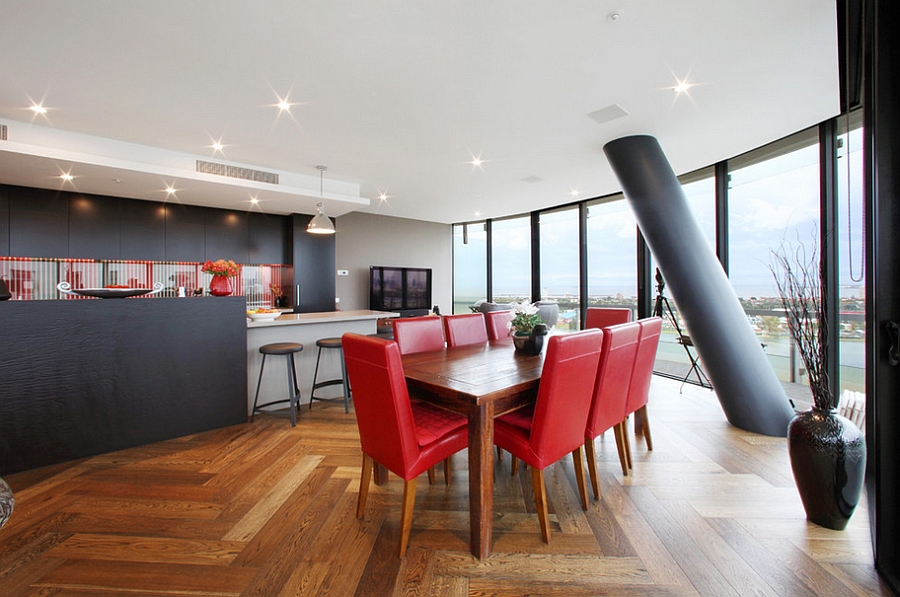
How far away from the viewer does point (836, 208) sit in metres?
3.00

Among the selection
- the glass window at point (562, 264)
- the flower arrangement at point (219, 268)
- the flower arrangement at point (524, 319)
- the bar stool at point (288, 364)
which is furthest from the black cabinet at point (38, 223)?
the glass window at point (562, 264)

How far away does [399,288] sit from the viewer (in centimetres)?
745

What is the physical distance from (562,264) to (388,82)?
15.2 feet

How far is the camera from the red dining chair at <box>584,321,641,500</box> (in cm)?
200

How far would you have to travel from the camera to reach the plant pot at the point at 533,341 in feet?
8.27

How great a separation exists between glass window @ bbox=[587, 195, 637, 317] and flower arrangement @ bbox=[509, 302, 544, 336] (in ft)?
10.9

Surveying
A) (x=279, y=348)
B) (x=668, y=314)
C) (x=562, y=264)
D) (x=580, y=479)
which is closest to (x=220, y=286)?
(x=279, y=348)

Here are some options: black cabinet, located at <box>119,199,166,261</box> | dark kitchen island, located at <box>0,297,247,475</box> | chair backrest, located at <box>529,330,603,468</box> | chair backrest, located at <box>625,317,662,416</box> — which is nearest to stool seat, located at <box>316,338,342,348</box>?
dark kitchen island, located at <box>0,297,247,475</box>

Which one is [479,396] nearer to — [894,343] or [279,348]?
[894,343]

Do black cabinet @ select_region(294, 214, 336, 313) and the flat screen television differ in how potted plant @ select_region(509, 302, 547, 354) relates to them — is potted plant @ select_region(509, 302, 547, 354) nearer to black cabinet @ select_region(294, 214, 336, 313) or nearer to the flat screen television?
black cabinet @ select_region(294, 214, 336, 313)

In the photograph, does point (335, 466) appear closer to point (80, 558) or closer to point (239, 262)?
point (80, 558)

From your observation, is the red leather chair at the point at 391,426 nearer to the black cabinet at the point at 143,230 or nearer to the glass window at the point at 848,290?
the glass window at the point at 848,290

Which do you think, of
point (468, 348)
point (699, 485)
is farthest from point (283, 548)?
point (699, 485)

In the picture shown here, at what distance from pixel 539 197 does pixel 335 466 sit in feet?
16.1
